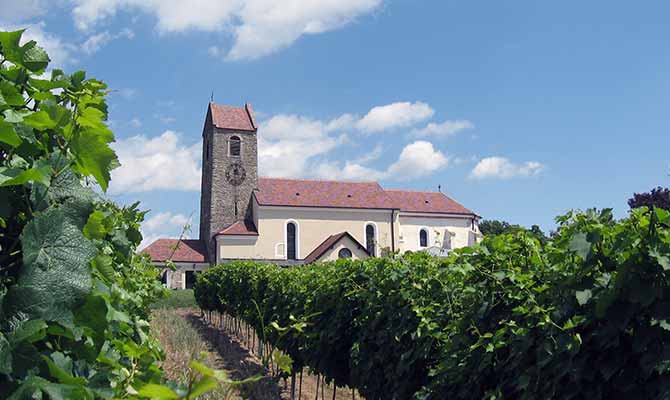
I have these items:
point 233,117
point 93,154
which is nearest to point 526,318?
point 93,154

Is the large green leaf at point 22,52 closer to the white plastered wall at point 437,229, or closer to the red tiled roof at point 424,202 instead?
the white plastered wall at point 437,229

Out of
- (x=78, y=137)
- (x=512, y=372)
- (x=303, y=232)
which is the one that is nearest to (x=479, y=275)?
(x=512, y=372)

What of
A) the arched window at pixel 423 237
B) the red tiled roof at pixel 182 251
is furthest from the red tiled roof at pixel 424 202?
the red tiled roof at pixel 182 251

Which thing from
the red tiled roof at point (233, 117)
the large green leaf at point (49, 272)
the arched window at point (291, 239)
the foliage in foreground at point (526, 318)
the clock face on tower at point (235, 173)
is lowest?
the foliage in foreground at point (526, 318)

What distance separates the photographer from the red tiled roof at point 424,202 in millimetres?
49438

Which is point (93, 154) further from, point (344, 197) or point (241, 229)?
point (344, 197)

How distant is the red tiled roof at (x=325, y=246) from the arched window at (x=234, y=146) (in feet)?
34.3

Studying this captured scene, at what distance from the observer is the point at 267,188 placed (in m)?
46.2

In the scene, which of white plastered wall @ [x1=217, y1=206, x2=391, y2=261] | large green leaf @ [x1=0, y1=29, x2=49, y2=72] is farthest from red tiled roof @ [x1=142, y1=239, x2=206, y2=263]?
large green leaf @ [x1=0, y1=29, x2=49, y2=72]

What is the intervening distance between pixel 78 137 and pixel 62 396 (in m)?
0.60

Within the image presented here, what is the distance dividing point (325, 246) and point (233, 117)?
1463 cm

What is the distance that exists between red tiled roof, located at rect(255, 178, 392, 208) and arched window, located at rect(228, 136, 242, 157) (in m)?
3.01

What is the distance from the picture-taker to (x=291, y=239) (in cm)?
4466

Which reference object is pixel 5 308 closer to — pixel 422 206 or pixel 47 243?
pixel 47 243
